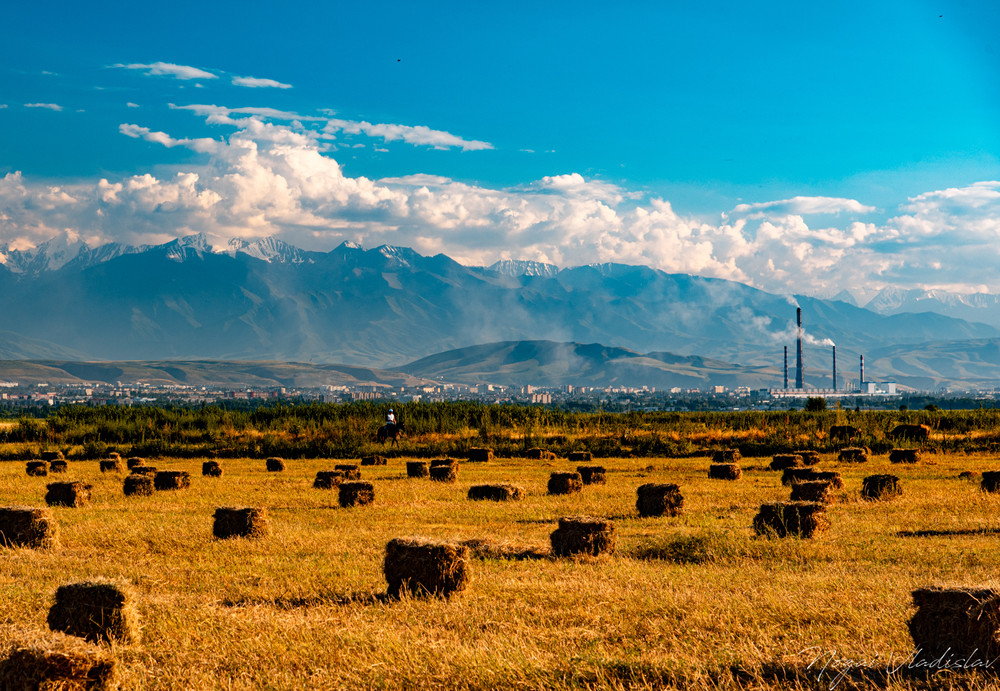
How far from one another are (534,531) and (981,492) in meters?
13.0

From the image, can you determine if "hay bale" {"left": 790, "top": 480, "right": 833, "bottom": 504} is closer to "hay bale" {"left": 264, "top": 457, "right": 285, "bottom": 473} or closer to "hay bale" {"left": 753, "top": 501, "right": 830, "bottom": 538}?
"hay bale" {"left": 753, "top": 501, "right": 830, "bottom": 538}

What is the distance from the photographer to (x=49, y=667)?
8516mm

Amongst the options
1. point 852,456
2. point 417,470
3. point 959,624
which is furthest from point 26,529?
point 852,456

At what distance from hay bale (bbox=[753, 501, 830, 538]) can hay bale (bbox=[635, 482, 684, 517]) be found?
3.73 meters

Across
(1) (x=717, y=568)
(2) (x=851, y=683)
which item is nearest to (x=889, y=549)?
(1) (x=717, y=568)

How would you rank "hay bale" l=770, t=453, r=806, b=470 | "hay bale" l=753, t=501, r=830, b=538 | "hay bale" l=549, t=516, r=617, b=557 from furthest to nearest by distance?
"hay bale" l=770, t=453, r=806, b=470 → "hay bale" l=753, t=501, r=830, b=538 → "hay bale" l=549, t=516, r=617, b=557

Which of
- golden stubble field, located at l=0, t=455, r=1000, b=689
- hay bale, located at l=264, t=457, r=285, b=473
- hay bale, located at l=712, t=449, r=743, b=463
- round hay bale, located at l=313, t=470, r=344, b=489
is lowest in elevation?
hay bale, located at l=264, t=457, r=285, b=473

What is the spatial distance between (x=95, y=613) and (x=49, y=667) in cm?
211

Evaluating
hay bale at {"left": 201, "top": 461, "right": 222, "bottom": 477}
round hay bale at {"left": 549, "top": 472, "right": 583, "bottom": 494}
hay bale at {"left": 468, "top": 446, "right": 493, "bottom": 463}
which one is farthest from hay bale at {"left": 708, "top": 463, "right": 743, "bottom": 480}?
hay bale at {"left": 201, "top": 461, "right": 222, "bottom": 477}

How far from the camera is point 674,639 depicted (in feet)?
34.4

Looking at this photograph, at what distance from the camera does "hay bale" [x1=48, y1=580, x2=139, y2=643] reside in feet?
34.7

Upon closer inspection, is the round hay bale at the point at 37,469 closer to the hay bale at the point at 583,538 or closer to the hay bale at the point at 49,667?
the hay bale at the point at 583,538

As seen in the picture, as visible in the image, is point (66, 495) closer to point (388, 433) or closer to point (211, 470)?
point (211, 470)

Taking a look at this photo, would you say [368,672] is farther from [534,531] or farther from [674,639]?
[534,531]
